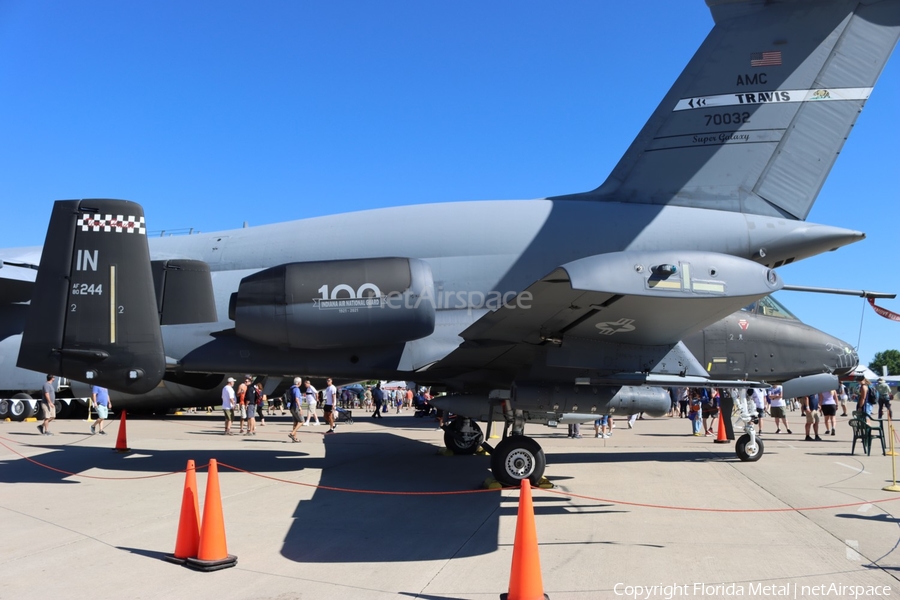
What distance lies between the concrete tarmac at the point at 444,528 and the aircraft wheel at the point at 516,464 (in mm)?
260

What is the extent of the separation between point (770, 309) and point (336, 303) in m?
7.73

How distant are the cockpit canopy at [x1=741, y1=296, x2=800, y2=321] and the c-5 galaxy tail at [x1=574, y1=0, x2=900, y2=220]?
2.42 m

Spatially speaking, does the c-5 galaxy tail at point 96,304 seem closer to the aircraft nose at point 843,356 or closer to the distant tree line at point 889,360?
the aircraft nose at point 843,356

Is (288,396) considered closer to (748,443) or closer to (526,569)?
(748,443)

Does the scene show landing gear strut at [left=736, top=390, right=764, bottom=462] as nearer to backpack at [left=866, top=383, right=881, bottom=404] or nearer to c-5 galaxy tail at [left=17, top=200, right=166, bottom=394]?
backpack at [left=866, top=383, right=881, bottom=404]

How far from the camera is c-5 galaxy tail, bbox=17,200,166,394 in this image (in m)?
8.30

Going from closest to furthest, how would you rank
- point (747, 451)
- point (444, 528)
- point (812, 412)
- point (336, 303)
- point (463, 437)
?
point (444, 528) → point (336, 303) → point (747, 451) → point (463, 437) → point (812, 412)

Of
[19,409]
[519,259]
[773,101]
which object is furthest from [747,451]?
[19,409]

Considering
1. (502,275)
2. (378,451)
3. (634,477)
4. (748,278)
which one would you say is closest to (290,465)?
(378,451)

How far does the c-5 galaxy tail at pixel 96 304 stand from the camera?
8.30 m

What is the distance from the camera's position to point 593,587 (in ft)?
14.5

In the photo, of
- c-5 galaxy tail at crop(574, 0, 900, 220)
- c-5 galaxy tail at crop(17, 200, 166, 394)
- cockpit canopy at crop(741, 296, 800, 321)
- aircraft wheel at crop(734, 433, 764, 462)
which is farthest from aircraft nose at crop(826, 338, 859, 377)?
c-5 galaxy tail at crop(17, 200, 166, 394)

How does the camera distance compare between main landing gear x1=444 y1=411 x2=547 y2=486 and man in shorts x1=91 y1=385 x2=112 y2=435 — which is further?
man in shorts x1=91 y1=385 x2=112 y2=435

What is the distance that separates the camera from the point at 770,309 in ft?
37.0
